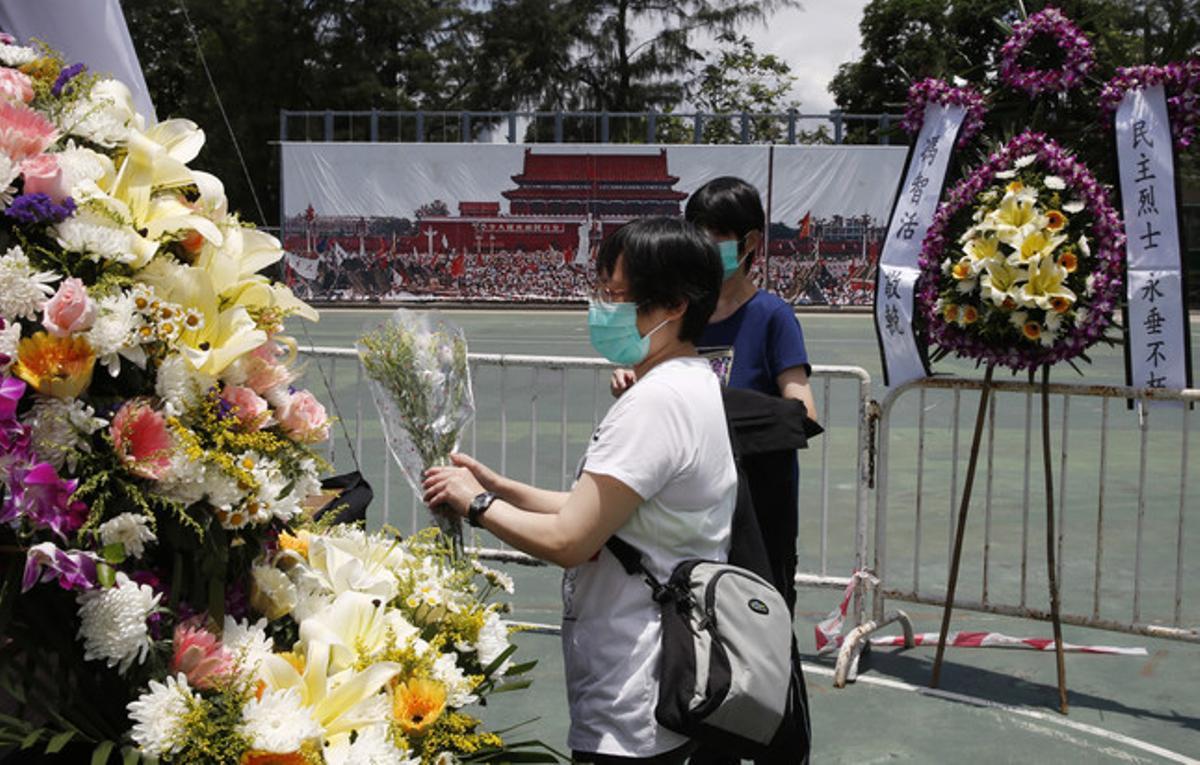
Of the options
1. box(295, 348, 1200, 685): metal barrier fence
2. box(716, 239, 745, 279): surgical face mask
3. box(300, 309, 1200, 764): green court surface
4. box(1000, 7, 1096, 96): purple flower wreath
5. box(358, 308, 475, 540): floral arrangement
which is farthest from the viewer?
box(295, 348, 1200, 685): metal barrier fence

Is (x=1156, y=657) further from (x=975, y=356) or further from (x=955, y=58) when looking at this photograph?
(x=955, y=58)

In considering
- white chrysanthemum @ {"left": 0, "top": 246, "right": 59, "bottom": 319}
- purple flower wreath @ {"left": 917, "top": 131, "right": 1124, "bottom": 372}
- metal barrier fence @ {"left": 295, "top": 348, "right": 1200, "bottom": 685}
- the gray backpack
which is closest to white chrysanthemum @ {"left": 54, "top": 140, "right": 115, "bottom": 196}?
white chrysanthemum @ {"left": 0, "top": 246, "right": 59, "bottom": 319}

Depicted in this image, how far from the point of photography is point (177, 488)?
1506 mm

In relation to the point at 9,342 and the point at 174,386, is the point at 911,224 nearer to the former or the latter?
the point at 174,386

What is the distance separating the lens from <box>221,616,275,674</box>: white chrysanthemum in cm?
156

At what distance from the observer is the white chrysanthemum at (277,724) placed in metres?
1.45

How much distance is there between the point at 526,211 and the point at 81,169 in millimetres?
29537

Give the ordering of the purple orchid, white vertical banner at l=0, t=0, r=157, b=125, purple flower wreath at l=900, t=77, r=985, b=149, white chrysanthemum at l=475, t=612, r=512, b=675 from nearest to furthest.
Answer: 1. the purple orchid
2. white chrysanthemum at l=475, t=612, r=512, b=675
3. white vertical banner at l=0, t=0, r=157, b=125
4. purple flower wreath at l=900, t=77, r=985, b=149

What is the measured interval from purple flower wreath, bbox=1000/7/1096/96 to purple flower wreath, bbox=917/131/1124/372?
0.65ft

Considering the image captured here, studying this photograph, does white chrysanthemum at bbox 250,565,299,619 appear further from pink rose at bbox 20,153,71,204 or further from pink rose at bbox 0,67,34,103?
pink rose at bbox 0,67,34,103

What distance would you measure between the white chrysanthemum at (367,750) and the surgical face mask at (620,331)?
91 cm

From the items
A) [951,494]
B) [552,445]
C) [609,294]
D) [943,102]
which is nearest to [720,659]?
[609,294]

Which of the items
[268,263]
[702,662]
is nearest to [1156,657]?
[702,662]

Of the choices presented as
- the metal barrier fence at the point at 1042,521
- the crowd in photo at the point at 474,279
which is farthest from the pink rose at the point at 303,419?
the crowd in photo at the point at 474,279
